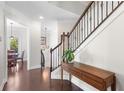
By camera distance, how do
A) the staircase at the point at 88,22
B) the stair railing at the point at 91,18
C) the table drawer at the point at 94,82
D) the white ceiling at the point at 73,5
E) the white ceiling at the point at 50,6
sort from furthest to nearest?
the white ceiling at the point at 73,5, the white ceiling at the point at 50,6, the staircase at the point at 88,22, the stair railing at the point at 91,18, the table drawer at the point at 94,82

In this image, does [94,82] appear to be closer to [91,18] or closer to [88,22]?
[91,18]

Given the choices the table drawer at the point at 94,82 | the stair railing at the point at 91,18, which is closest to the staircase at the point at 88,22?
the stair railing at the point at 91,18

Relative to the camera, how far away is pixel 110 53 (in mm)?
3170

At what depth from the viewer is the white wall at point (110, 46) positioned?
2.86 meters

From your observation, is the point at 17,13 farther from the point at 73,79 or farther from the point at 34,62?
the point at 73,79

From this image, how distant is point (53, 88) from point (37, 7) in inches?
124

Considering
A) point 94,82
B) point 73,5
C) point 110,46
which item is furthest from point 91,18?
point 94,82

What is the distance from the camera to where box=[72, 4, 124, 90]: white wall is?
9.37 ft

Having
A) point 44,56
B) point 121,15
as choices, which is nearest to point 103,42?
point 121,15

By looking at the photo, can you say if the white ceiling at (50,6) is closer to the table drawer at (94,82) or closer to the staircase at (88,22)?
the staircase at (88,22)

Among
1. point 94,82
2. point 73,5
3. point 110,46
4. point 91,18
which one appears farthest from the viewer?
point 73,5

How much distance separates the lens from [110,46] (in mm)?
3174

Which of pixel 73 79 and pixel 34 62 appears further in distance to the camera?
pixel 34 62

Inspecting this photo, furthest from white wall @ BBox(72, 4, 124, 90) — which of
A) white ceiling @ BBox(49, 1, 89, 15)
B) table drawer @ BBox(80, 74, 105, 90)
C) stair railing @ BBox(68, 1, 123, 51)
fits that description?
white ceiling @ BBox(49, 1, 89, 15)
